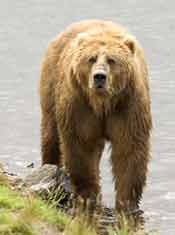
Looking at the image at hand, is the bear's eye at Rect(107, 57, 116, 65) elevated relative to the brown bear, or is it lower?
elevated

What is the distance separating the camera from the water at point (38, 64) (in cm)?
1305

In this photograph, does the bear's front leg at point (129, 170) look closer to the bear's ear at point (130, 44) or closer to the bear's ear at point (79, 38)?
the bear's ear at point (130, 44)

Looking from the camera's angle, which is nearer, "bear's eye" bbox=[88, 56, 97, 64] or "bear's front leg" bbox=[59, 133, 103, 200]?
"bear's eye" bbox=[88, 56, 97, 64]

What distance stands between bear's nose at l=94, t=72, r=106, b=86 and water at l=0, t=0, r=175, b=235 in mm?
1752

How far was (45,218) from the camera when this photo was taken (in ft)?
31.0

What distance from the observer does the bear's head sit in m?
10.2

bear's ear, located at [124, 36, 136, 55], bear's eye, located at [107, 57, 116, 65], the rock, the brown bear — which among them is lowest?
the rock

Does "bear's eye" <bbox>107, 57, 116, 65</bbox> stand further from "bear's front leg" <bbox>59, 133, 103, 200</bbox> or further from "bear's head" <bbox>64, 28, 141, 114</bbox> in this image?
"bear's front leg" <bbox>59, 133, 103, 200</bbox>

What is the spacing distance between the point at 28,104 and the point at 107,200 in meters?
4.70

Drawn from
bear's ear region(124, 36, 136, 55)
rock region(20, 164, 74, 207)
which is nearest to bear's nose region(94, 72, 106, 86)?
bear's ear region(124, 36, 136, 55)

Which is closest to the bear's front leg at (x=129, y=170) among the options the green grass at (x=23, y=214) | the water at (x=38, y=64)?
the water at (x=38, y=64)

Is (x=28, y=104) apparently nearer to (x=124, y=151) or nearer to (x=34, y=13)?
(x=124, y=151)

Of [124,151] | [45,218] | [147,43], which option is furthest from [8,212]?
[147,43]

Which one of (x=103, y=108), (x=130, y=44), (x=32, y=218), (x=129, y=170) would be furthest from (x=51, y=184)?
(x=32, y=218)
